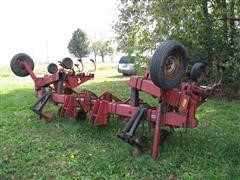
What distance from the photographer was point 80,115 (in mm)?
8859

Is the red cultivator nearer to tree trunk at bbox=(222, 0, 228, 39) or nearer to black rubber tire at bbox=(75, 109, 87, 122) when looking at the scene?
black rubber tire at bbox=(75, 109, 87, 122)

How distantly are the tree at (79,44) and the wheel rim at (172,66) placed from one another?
179 feet

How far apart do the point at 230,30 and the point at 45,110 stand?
20.4 ft

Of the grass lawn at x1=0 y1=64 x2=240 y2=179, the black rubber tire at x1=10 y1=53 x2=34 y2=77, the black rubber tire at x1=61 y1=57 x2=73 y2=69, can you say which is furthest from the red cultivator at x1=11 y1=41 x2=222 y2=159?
the black rubber tire at x1=10 y1=53 x2=34 y2=77

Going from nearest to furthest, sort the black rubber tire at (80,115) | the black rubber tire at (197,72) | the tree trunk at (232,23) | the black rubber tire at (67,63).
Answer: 1. the black rubber tire at (197,72)
2. the black rubber tire at (80,115)
3. the black rubber tire at (67,63)
4. the tree trunk at (232,23)

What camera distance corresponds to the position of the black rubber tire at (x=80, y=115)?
876 cm

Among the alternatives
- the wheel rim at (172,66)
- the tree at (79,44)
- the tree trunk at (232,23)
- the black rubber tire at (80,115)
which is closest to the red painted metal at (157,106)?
the black rubber tire at (80,115)

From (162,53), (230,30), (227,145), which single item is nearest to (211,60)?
(230,30)

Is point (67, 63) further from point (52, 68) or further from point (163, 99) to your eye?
point (163, 99)

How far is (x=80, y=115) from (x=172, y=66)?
327 cm

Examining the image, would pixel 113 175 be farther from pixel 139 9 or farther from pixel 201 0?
pixel 139 9

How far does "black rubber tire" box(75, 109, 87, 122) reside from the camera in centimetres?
876

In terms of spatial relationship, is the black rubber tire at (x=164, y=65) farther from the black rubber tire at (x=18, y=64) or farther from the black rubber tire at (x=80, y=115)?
the black rubber tire at (x=18, y=64)

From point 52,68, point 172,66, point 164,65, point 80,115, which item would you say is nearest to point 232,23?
point 52,68
